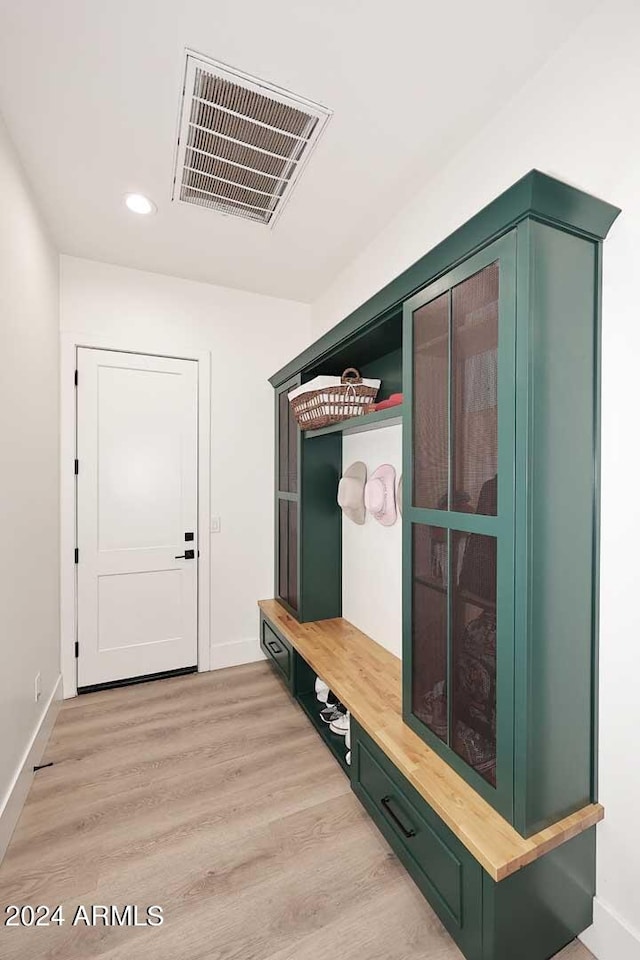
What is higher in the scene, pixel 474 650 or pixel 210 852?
pixel 474 650

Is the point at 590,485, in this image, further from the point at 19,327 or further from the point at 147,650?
the point at 147,650

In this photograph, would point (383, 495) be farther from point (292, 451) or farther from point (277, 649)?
point (277, 649)

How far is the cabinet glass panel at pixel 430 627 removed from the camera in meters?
1.43

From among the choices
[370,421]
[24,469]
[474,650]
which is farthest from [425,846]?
[24,469]

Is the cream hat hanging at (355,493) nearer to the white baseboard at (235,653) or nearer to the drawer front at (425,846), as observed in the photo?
the drawer front at (425,846)

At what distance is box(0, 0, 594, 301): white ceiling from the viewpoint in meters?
1.28

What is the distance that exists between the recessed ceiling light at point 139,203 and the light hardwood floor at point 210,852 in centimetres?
282

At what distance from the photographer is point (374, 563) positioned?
96.2 inches

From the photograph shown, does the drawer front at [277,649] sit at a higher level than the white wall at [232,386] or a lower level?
lower

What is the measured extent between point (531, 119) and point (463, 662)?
187 centimetres

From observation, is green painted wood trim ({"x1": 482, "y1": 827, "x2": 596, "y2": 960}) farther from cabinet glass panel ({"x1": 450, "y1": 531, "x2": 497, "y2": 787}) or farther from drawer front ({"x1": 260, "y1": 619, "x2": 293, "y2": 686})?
drawer front ({"x1": 260, "y1": 619, "x2": 293, "y2": 686})

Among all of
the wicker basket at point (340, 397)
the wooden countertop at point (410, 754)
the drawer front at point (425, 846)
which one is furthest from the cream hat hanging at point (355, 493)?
the drawer front at point (425, 846)

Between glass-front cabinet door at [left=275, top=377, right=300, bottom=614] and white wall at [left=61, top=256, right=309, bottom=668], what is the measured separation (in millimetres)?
159

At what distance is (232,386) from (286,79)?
6.22 feet
